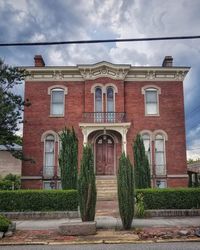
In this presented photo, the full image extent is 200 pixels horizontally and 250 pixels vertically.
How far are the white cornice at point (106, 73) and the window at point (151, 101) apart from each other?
92 centimetres

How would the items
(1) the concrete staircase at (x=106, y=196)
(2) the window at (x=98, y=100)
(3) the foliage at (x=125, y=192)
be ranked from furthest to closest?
(2) the window at (x=98, y=100) < (1) the concrete staircase at (x=106, y=196) < (3) the foliage at (x=125, y=192)

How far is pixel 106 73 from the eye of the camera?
79.5ft

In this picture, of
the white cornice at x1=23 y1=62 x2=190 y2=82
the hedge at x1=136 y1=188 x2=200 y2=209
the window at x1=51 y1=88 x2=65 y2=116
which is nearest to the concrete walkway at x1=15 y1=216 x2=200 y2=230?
the hedge at x1=136 y1=188 x2=200 y2=209

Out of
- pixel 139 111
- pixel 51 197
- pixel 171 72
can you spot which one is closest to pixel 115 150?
pixel 139 111

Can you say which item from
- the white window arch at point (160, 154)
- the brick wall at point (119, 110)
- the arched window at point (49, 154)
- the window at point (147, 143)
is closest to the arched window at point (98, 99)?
the brick wall at point (119, 110)

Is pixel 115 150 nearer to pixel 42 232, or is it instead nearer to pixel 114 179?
pixel 114 179

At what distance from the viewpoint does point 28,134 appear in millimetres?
23781

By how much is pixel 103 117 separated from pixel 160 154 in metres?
4.97

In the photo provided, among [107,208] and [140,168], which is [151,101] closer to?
[140,168]

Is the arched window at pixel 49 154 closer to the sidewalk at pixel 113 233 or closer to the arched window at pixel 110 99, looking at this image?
the arched window at pixel 110 99

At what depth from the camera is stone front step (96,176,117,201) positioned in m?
Answer: 20.4

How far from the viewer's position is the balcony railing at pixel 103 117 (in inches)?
927

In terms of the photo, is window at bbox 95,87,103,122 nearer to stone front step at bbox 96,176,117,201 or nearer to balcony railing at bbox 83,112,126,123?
balcony railing at bbox 83,112,126,123

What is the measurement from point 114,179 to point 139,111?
5.43m
